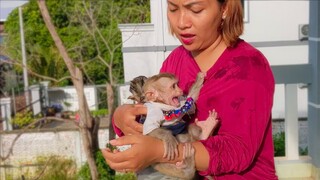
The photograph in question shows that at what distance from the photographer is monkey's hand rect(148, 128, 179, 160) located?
0.81 m

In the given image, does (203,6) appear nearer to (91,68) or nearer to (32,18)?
(91,68)

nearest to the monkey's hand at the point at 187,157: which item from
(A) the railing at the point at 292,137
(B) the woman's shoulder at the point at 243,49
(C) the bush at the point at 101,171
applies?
(B) the woman's shoulder at the point at 243,49

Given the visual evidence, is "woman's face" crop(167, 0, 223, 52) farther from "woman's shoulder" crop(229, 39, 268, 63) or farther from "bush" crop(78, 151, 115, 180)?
"bush" crop(78, 151, 115, 180)

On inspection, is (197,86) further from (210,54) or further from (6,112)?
(6,112)

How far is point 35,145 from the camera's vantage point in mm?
6430

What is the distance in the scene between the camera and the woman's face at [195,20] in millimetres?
858

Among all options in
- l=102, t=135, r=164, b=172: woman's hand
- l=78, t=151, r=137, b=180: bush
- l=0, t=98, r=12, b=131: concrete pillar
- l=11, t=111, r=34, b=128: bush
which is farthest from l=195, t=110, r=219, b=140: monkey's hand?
l=11, t=111, r=34, b=128: bush

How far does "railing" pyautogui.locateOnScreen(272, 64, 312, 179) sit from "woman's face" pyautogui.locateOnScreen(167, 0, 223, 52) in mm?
1459

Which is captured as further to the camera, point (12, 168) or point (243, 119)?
Answer: point (12, 168)

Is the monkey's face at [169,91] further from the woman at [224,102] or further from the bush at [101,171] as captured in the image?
the bush at [101,171]

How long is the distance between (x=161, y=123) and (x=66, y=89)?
373 inches

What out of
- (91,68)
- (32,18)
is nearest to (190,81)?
A: (91,68)

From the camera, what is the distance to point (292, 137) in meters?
2.33

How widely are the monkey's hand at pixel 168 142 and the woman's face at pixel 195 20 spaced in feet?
0.64
